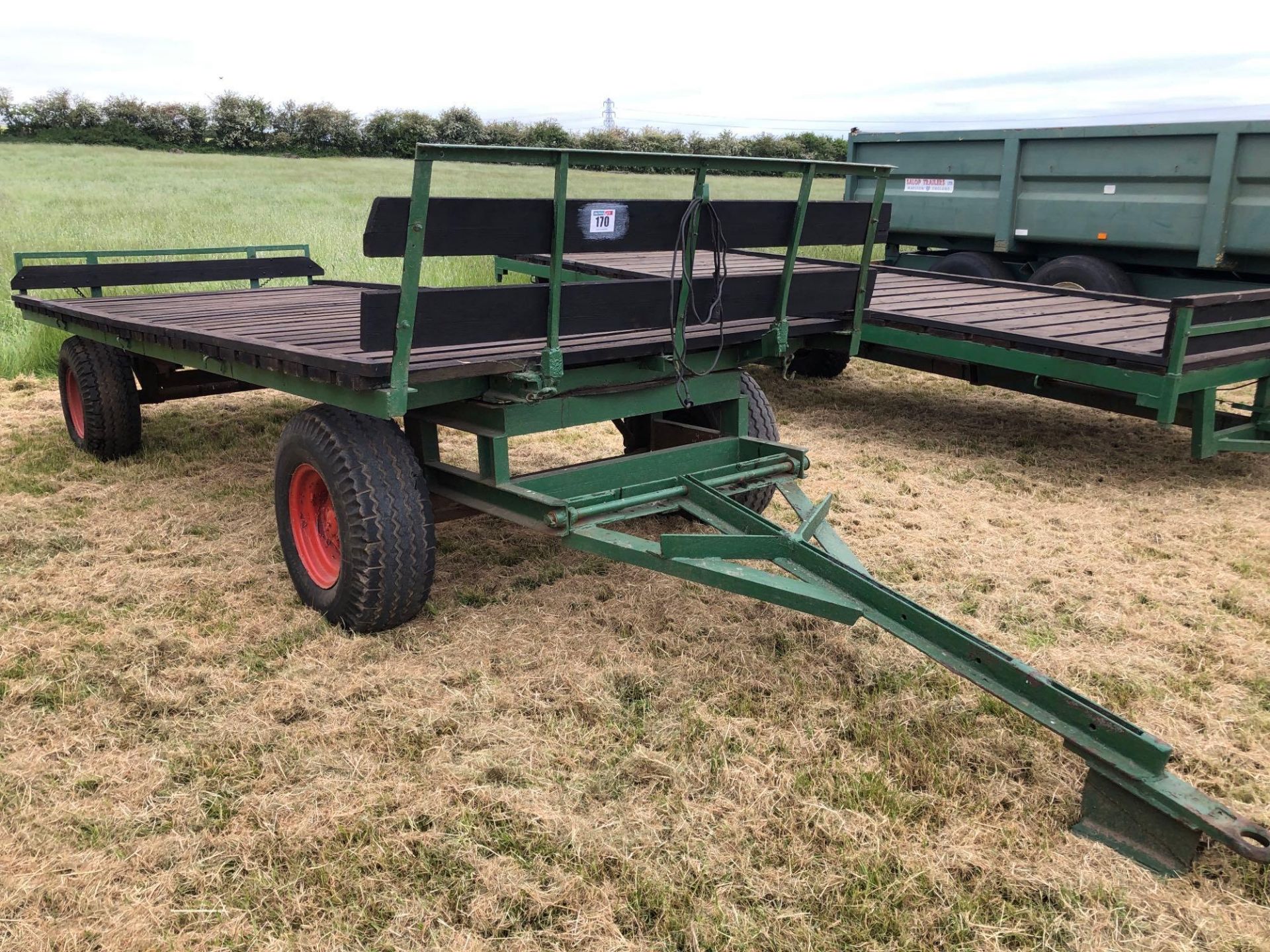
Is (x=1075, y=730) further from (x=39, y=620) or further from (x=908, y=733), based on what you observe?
(x=39, y=620)

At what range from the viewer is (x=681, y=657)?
11.3 feet

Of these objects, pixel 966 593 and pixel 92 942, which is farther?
pixel 966 593

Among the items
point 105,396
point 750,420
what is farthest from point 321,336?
point 105,396

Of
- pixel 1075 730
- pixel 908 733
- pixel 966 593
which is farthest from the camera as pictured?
pixel 966 593

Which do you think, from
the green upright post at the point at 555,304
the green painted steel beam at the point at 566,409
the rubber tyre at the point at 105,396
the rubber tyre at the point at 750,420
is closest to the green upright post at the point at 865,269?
the rubber tyre at the point at 750,420

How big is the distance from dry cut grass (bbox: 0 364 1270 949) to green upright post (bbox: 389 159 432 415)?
97 centimetres

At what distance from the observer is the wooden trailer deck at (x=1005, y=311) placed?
5324 millimetres

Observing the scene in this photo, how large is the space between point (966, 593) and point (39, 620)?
11.8 feet

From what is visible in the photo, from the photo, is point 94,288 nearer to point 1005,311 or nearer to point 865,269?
point 865,269

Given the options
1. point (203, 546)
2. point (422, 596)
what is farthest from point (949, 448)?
point (203, 546)

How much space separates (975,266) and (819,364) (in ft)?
7.57

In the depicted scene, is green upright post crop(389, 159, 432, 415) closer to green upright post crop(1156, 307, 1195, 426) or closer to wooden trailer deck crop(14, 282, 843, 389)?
wooden trailer deck crop(14, 282, 843, 389)

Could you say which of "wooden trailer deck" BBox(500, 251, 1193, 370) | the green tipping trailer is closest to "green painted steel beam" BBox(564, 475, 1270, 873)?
"wooden trailer deck" BBox(500, 251, 1193, 370)

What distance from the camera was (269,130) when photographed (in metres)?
36.0
